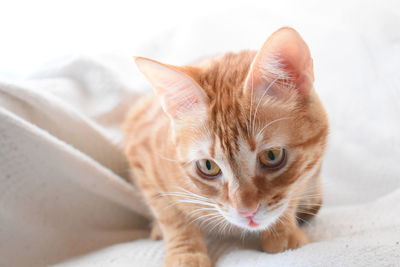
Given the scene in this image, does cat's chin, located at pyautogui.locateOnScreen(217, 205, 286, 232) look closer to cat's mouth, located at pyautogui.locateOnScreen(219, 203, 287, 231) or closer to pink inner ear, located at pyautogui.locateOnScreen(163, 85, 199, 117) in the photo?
cat's mouth, located at pyautogui.locateOnScreen(219, 203, 287, 231)

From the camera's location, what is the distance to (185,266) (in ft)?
3.27

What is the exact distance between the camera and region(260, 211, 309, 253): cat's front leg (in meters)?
1.02

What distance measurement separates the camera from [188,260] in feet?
3.30

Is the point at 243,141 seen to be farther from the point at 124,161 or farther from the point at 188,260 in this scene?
the point at 124,161

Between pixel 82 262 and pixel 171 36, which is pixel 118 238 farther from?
pixel 171 36

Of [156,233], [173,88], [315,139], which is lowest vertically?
[156,233]

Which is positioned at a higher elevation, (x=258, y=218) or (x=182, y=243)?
(x=258, y=218)

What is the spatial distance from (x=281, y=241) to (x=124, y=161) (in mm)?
631

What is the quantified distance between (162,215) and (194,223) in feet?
0.30

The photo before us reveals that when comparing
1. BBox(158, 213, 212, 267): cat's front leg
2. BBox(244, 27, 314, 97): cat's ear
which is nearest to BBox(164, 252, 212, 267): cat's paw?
BBox(158, 213, 212, 267): cat's front leg

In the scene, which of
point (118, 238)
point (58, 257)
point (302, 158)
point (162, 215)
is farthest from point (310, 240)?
point (58, 257)

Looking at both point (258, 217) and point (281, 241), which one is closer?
point (258, 217)

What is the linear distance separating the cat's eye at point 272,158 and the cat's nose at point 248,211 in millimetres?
89

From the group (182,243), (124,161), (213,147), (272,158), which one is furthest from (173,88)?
(124,161)
